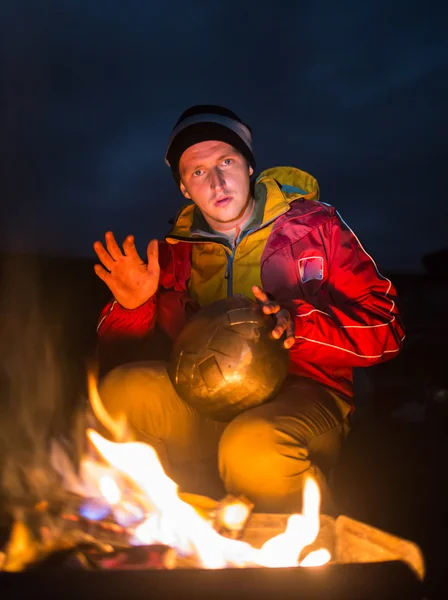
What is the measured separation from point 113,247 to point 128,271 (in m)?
0.16

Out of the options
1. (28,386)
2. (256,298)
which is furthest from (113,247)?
(28,386)

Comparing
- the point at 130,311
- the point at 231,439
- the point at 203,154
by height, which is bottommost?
the point at 231,439

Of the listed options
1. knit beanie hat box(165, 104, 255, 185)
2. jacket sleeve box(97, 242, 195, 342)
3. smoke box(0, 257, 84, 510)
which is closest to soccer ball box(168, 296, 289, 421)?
jacket sleeve box(97, 242, 195, 342)

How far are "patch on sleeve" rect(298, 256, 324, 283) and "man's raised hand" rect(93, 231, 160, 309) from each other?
0.83 metres

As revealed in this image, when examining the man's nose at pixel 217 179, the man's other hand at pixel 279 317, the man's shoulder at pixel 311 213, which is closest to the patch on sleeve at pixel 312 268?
the man's shoulder at pixel 311 213

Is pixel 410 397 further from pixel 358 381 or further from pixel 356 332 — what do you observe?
pixel 356 332

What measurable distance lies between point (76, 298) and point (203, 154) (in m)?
3.89

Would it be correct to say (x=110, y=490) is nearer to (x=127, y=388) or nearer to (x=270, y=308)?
(x=127, y=388)

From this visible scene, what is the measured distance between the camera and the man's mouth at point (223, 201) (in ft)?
9.58

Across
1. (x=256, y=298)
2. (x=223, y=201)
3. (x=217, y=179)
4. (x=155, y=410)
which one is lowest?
(x=155, y=410)

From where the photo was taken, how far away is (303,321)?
2.41 meters

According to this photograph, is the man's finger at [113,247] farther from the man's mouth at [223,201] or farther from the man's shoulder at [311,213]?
the man's shoulder at [311,213]

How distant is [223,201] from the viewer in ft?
9.60

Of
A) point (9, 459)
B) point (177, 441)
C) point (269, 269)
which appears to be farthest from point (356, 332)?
point (9, 459)
